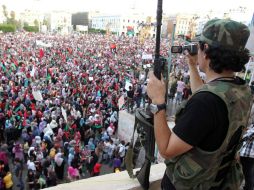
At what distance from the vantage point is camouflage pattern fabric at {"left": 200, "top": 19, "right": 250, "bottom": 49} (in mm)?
1523

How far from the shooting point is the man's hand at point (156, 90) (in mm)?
1696

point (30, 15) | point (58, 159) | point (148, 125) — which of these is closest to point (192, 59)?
point (148, 125)

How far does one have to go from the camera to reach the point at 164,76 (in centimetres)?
198

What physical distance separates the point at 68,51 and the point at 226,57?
33.8m

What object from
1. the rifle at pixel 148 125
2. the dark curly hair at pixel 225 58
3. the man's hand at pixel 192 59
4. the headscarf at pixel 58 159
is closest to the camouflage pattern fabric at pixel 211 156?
the dark curly hair at pixel 225 58

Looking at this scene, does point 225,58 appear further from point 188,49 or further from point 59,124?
point 59,124

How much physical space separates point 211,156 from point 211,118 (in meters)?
0.23

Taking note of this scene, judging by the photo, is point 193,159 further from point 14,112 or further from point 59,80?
point 59,80

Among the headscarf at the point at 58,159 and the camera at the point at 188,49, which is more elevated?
the camera at the point at 188,49

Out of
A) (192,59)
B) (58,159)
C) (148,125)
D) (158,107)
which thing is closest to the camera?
(158,107)

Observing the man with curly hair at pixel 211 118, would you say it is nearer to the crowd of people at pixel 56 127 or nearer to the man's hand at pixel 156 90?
the man's hand at pixel 156 90

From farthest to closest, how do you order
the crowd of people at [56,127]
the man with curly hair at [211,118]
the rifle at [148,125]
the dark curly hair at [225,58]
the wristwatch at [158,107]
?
the crowd of people at [56,127]
the rifle at [148,125]
the wristwatch at [158,107]
the dark curly hair at [225,58]
the man with curly hair at [211,118]

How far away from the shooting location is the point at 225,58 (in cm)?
155

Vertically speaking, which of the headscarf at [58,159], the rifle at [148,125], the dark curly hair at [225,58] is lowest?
the headscarf at [58,159]
